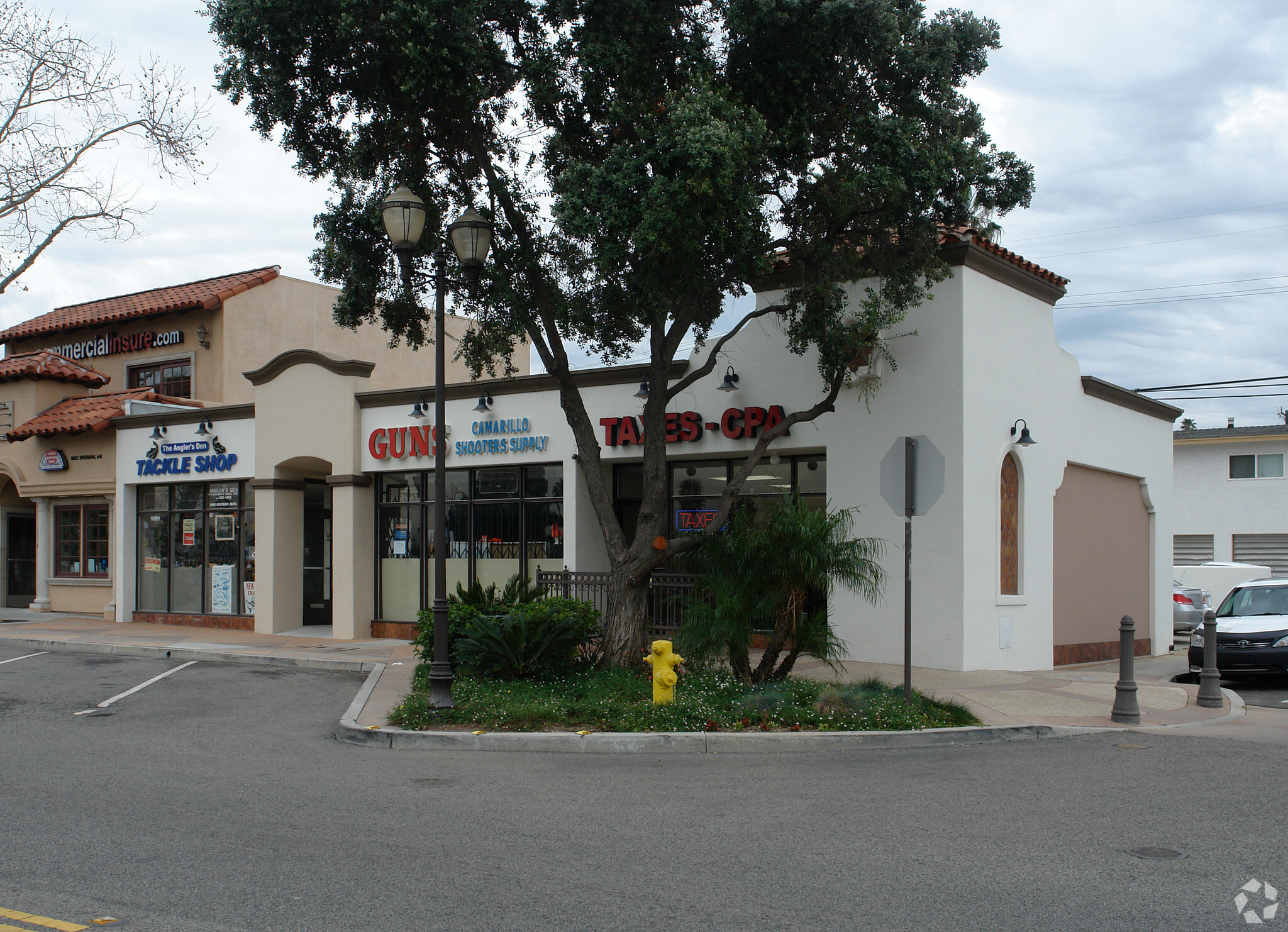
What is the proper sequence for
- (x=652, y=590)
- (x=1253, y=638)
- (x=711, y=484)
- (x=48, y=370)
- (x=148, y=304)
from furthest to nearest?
1. (x=148, y=304)
2. (x=48, y=370)
3. (x=711, y=484)
4. (x=652, y=590)
5. (x=1253, y=638)

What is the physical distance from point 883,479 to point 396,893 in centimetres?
711

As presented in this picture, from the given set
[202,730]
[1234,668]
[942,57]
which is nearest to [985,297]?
[942,57]

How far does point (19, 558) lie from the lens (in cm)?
2809

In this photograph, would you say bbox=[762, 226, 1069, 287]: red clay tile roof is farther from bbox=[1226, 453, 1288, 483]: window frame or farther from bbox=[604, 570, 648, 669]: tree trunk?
bbox=[1226, 453, 1288, 483]: window frame

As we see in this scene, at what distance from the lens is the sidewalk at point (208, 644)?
16859mm

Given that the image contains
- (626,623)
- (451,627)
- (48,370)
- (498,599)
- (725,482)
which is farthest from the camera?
(48,370)

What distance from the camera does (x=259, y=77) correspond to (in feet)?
40.3

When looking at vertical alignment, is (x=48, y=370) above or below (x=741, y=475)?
above

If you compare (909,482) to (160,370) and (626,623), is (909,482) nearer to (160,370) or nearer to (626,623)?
(626,623)

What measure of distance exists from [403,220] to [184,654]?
10.3 m

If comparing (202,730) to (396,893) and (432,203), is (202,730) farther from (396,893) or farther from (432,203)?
(432,203)

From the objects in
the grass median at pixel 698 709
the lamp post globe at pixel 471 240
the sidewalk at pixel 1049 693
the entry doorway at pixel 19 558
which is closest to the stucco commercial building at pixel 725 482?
the sidewalk at pixel 1049 693

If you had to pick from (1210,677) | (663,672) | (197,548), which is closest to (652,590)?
(663,672)

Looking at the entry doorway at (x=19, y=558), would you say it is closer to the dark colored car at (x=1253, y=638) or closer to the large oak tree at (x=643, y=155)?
the large oak tree at (x=643, y=155)
